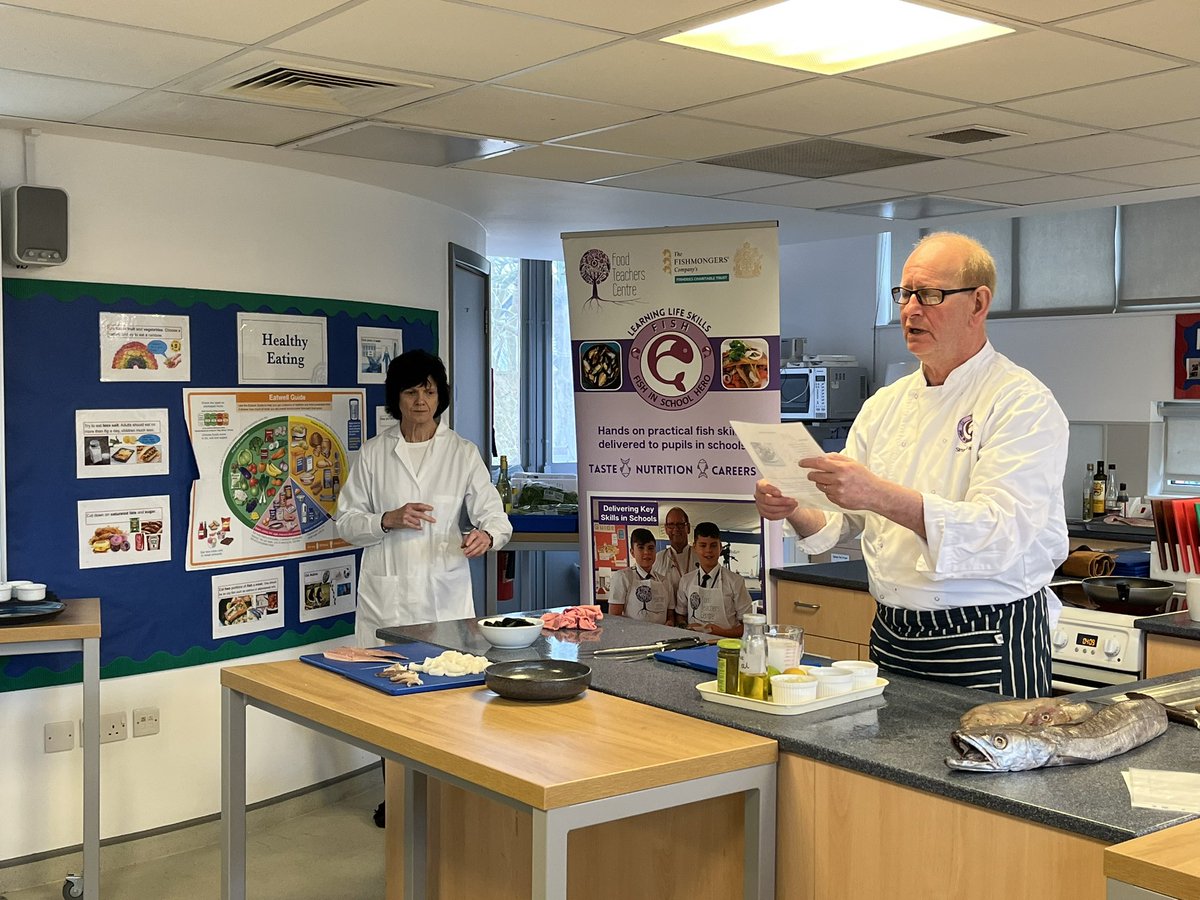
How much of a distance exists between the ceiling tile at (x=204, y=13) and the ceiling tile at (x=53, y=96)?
65 centimetres

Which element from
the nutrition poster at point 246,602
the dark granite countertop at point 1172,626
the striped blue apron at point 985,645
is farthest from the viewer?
the nutrition poster at point 246,602

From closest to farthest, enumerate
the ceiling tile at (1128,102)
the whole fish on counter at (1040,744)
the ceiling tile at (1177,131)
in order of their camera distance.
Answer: the whole fish on counter at (1040,744), the ceiling tile at (1128,102), the ceiling tile at (1177,131)

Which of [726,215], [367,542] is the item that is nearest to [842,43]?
[367,542]

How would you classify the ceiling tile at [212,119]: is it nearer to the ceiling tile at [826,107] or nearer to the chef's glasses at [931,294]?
the ceiling tile at [826,107]

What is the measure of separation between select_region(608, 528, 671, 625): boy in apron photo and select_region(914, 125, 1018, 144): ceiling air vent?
1.76 m

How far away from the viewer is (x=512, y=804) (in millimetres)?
1956

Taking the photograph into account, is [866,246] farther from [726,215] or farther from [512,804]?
[512,804]

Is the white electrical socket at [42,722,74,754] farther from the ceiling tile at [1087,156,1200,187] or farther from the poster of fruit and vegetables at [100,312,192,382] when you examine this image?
the ceiling tile at [1087,156,1200,187]

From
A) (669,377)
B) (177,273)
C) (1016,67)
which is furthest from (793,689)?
(177,273)

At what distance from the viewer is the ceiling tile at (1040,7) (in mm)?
2676

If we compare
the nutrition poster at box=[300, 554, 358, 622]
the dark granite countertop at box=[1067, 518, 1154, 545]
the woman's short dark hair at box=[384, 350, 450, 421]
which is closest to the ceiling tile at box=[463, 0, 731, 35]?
the woman's short dark hair at box=[384, 350, 450, 421]

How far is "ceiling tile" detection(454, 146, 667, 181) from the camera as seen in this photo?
443 cm

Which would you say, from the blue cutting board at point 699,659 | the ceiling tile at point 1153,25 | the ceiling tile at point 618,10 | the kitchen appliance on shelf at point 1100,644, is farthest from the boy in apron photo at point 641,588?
the ceiling tile at point 1153,25

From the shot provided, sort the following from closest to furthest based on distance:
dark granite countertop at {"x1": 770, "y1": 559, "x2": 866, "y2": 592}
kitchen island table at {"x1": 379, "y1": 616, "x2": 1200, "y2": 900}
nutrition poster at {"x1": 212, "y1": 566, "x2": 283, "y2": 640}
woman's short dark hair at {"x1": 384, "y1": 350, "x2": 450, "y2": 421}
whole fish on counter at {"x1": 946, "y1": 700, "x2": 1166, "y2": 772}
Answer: kitchen island table at {"x1": 379, "y1": 616, "x2": 1200, "y2": 900}, whole fish on counter at {"x1": 946, "y1": 700, "x2": 1166, "y2": 772}, dark granite countertop at {"x1": 770, "y1": 559, "x2": 866, "y2": 592}, woman's short dark hair at {"x1": 384, "y1": 350, "x2": 450, "y2": 421}, nutrition poster at {"x1": 212, "y1": 566, "x2": 283, "y2": 640}
